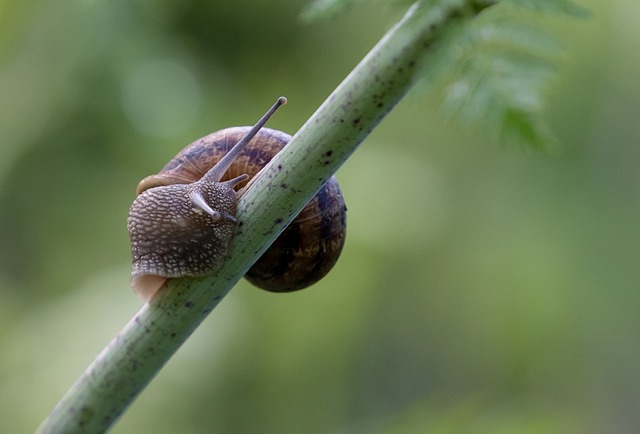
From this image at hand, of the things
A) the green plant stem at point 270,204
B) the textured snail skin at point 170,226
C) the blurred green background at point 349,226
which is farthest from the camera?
the blurred green background at point 349,226

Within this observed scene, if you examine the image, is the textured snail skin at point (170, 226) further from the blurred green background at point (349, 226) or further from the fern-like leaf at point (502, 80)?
the blurred green background at point (349, 226)

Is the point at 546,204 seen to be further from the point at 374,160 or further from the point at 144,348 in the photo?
the point at 144,348

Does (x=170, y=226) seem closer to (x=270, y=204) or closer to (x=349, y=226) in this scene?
(x=270, y=204)

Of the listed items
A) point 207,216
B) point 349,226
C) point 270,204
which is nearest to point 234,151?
point 207,216

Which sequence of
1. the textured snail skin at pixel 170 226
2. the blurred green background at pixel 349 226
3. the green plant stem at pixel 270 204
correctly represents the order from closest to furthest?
the green plant stem at pixel 270 204
the textured snail skin at pixel 170 226
the blurred green background at pixel 349 226

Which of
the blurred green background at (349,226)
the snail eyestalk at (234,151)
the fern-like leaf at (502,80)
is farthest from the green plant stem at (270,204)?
the blurred green background at (349,226)

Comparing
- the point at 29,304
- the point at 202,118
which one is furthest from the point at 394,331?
the point at 29,304

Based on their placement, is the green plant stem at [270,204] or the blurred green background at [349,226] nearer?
the green plant stem at [270,204]
